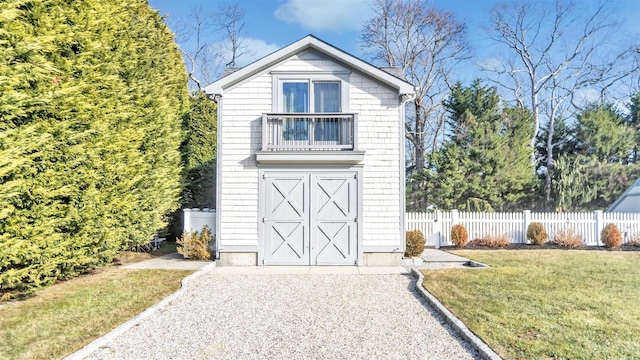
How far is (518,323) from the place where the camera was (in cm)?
525

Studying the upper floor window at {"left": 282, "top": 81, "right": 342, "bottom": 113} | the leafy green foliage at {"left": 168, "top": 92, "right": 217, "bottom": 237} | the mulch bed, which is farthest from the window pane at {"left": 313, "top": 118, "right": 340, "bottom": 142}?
the mulch bed

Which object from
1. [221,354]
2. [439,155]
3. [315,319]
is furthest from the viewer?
[439,155]

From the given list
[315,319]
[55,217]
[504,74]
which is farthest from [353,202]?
[504,74]

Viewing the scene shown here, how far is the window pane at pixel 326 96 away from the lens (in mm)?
10633

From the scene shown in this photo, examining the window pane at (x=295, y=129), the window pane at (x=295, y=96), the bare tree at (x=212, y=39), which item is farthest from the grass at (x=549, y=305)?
the bare tree at (x=212, y=39)

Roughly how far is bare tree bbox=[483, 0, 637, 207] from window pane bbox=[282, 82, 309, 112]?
2012cm

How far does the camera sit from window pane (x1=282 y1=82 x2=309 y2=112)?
10.7 metres

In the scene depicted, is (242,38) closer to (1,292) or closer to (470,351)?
(1,292)

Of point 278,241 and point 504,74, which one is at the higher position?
point 504,74

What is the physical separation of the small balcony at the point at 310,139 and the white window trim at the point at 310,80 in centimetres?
44

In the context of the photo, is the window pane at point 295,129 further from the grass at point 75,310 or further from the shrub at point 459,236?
the shrub at point 459,236

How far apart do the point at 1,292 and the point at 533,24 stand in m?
31.3

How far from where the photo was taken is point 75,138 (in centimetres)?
723

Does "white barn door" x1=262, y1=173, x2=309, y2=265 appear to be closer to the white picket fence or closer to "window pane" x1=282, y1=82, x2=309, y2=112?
"window pane" x1=282, y1=82, x2=309, y2=112
